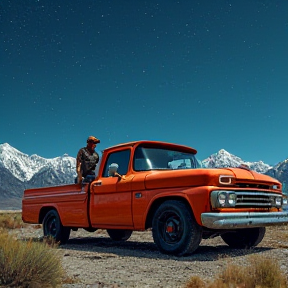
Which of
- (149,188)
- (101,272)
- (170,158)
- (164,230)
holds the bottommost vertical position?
(101,272)

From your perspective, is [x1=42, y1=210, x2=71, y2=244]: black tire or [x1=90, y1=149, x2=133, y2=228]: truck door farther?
[x1=42, y1=210, x2=71, y2=244]: black tire

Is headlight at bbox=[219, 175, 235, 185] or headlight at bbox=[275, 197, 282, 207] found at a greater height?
headlight at bbox=[219, 175, 235, 185]

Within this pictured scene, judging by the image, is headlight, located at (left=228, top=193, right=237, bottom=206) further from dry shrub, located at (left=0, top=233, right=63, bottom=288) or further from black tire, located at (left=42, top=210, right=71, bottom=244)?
black tire, located at (left=42, top=210, right=71, bottom=244)

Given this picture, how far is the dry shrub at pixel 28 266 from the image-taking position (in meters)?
4.54

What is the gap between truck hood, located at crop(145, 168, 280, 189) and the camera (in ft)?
22.1

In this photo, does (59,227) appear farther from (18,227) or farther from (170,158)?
(18,227)

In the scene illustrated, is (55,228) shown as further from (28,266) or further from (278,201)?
(28,266)

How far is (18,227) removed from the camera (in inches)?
739

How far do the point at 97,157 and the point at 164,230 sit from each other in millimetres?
3385

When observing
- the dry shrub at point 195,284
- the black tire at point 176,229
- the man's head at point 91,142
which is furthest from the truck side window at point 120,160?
the dry shrub at point 195,284

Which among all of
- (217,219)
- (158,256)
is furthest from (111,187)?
(217,219)

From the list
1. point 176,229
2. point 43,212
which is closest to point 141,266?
→ point 176,229

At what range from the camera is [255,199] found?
724 centimetres

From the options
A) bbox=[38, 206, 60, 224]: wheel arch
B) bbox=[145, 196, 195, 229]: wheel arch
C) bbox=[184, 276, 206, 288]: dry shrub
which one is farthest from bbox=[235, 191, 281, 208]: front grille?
bbox=[38, 206, 60, 224]: wheel arch
